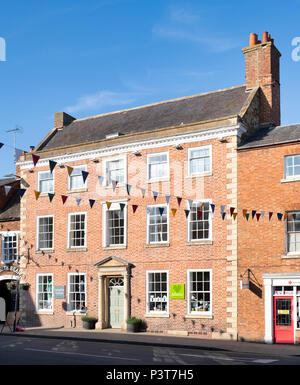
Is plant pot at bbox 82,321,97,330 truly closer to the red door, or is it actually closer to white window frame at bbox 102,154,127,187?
white window frame at bbox 102,154,127,187

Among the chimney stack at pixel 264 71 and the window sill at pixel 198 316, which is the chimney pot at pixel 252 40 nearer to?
the chimney stack at pixel 264 71

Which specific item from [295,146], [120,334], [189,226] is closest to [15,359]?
[120,334]

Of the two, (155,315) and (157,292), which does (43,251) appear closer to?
(157,292)

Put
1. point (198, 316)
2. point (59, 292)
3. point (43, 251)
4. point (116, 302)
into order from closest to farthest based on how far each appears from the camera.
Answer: point (198, 316)
point (116, 302)
point (59, 292)
point (43, 251)

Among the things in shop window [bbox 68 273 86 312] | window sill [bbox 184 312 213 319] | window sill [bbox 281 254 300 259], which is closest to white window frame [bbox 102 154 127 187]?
shop window [bbox 68 273 86 312]

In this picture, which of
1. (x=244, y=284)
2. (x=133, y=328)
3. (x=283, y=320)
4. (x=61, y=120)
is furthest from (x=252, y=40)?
(x=133, y=328)

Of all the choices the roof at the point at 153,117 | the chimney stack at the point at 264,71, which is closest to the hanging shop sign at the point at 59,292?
the roof at the point at 153,117

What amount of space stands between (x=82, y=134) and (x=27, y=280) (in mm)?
8822

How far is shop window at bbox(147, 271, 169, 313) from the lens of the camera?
2602 cm

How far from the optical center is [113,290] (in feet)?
91.0

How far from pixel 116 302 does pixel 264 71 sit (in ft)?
44.8

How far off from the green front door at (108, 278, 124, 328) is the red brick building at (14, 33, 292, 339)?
0.06 m

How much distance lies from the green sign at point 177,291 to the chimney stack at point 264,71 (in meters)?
9.05

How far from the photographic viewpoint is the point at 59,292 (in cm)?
2905
